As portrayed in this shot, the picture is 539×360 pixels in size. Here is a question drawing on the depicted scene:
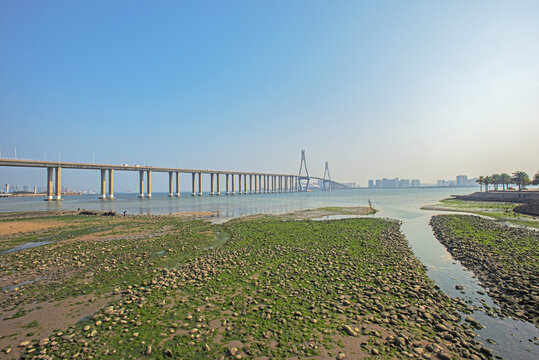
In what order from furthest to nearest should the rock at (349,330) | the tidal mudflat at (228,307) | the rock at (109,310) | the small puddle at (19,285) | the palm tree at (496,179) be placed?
the palm tree at (496,179) → the small puddle at (19,285) → the rock at (109,310) → the rock at (349,330) → the tidal mudflat at (228,307)

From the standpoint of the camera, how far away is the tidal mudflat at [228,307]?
5.16 metres

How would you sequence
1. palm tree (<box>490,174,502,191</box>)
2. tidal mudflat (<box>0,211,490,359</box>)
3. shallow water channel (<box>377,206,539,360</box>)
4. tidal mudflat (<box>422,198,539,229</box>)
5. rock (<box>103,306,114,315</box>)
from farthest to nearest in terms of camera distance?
palm tree (<box>490,174,502,191</box>) < tidal mudflat (<box>422,198,539,229</box>) < rock (<box>103,306,114,315</box>) < shallow water channel (<box>377,206,539,360</box>) < tidal mudflat (<box>0,211,490,359</box>)

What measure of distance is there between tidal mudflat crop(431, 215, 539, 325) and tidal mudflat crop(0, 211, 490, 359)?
1.60 metres

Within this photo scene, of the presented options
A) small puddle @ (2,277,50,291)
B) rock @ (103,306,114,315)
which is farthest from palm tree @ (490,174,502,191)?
small puddle @ (2,277,50,291)

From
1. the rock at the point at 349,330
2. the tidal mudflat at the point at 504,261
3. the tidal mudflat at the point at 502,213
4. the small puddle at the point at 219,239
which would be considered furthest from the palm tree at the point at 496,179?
the rock at the point at 349,330

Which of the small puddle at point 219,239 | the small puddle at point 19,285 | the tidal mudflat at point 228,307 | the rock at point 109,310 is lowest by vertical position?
the small puddle at point 219,239

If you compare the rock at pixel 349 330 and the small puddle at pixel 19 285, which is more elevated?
the rock at pixel 349 330

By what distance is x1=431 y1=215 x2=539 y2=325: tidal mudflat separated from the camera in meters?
7.34

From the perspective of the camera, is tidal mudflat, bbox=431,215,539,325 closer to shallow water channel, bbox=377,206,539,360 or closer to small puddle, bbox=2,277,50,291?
shallow water channel, bbox=377,206,539,360

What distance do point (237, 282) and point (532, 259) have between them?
13.0 meters

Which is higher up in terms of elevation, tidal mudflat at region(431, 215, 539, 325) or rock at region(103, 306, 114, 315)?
rock at region(103, 306, 114, 315)

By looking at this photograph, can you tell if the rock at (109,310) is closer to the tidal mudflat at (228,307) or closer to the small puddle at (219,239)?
the tidal mudflat at (228,307)

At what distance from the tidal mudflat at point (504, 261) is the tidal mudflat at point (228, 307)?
160 centimetres

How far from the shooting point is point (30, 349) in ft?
16.5
